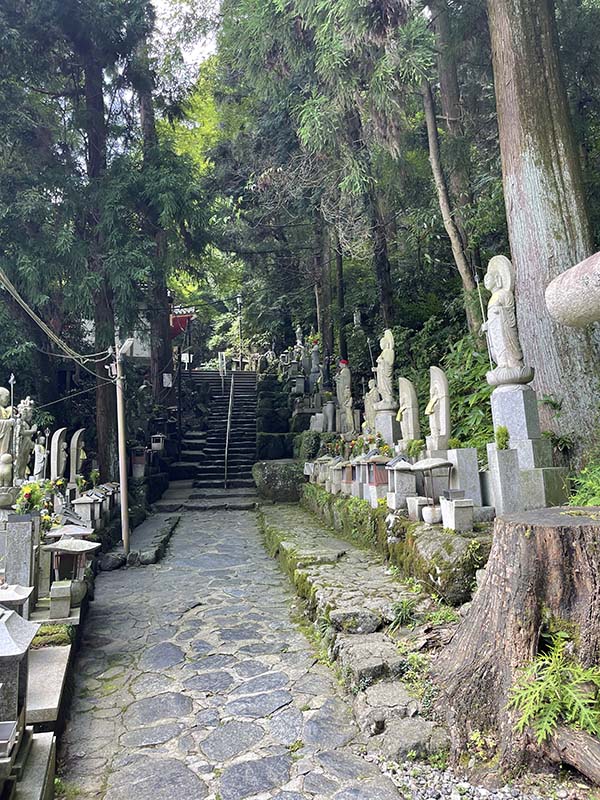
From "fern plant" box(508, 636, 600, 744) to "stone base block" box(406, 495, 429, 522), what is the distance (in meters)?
3.06

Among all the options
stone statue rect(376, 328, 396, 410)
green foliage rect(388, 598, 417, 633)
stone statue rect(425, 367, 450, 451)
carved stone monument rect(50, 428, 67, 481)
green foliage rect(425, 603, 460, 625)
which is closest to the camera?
green foliage rect(425, 603, 460, 625)

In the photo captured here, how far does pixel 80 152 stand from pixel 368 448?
1013cm

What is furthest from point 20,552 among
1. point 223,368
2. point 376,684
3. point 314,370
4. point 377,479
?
point 223,368

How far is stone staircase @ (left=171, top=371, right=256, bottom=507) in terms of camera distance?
14.8m

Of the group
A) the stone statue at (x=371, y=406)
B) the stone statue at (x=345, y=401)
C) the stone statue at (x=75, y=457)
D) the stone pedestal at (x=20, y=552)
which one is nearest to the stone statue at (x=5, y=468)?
the stone pedestal at (x=20, y=552)

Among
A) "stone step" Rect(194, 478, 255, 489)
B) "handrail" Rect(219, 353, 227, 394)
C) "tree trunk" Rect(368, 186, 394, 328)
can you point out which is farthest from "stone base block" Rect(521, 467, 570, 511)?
"handrail" Rect(219, 353, 227, 394)

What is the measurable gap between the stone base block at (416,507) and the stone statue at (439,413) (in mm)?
871

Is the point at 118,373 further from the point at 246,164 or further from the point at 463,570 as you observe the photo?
the point at 246,164

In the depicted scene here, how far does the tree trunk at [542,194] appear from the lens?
605 cm

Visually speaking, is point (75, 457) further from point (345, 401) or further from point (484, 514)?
point (484, 514)

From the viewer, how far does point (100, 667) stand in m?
4.27

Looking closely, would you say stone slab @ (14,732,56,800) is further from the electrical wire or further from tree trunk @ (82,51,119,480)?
tree trunk @ (82,51,119,480)

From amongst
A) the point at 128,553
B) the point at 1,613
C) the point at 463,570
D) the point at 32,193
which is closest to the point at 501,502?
the point at 463,570

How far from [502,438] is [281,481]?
8.26m
